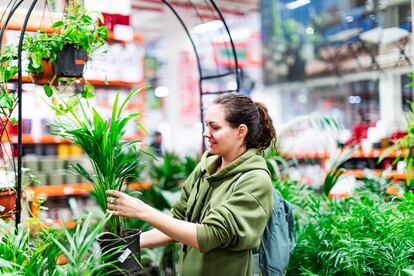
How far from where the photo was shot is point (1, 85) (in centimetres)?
210

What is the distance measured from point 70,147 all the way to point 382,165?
12.4 ft

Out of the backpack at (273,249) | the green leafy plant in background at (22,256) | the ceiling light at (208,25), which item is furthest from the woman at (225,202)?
the ceiling light at (208,25)

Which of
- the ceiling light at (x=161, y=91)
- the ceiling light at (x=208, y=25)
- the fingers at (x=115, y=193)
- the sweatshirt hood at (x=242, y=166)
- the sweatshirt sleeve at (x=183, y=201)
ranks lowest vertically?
the sweatshirt sleeve at (x=183, y=201)

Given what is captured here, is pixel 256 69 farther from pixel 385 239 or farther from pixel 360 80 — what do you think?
pixel 385 239

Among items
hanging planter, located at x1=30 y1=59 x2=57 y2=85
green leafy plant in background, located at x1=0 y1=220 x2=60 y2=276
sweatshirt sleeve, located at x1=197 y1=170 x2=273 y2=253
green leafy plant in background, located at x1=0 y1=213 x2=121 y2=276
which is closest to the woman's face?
sweatshirt sleeve, located at x1=197 y1=170 x2=273 y2=253

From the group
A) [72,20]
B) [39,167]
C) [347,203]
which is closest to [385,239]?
[347,203]

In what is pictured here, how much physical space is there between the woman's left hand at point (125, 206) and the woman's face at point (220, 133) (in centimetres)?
40

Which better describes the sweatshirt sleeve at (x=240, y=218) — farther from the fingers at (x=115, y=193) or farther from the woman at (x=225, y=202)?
the fingers at (x=115, y=193)

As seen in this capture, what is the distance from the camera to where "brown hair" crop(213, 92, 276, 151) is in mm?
1812

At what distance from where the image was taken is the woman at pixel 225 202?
1.63 m

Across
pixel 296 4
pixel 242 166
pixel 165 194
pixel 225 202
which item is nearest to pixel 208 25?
pixel 296 4

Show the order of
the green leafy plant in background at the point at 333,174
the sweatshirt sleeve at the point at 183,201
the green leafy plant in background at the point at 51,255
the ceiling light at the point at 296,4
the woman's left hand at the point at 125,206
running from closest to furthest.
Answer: the green leafy plant in background at the point at 51,255 < the woman's left hand at the point at 125,206 < the sweatshirt sleeve at the point at 183,201 < the green leafy plant in background at the point at 333,174 < the ceiling light at the point at 296,4

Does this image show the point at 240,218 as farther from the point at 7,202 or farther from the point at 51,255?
the point at 7,202

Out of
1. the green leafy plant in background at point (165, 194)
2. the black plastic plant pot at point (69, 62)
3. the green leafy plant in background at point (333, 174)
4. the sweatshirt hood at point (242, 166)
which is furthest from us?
the green leafy plant in background at point (165, 194)
